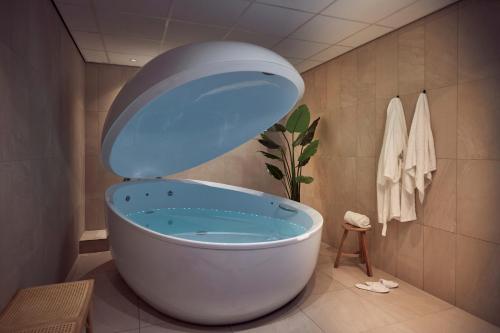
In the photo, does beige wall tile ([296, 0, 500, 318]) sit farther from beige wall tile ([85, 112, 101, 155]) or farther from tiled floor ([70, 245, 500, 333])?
beige wall tile ([85, 112, 101, 155])

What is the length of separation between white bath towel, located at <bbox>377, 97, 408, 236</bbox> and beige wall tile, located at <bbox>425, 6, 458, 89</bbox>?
0.31 metres

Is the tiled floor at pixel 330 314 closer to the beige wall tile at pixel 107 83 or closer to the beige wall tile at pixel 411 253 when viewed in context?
the beige wall tile at pixel 411 253

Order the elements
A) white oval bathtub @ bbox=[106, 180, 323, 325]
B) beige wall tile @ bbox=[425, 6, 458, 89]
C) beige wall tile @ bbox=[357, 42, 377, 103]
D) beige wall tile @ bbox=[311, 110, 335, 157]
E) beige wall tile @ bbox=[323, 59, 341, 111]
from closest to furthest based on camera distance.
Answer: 1. white oval bathtub @ bbox=[106, 180, 323, 325]
2. beige wall tile @ bbox=[425, 6, 458, 89]
3. beige wall tile @ bbox=[357, 42, 377, 103]
4. beige wall tile @ bbox=[323, 59, 341, 111]
5. beige wall tile @ bbox=[311, 110, 335, 157]

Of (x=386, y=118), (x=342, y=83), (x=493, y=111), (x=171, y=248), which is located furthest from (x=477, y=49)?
(x=171, y=248)

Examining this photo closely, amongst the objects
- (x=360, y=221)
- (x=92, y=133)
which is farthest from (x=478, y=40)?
(x=92, y=133)

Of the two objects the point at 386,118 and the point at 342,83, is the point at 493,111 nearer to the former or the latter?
the point at 386,118

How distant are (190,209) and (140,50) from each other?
1748 millimetres

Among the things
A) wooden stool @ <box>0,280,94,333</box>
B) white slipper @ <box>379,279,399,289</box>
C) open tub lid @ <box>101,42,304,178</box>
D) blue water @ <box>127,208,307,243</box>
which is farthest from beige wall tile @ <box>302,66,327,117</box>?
wooden stool @ <box>0,280,94,333</box>

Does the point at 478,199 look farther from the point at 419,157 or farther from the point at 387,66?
the point at 387,66

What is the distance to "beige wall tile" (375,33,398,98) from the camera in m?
2.60

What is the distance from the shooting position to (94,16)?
2.34 m

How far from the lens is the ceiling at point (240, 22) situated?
6.98 ft

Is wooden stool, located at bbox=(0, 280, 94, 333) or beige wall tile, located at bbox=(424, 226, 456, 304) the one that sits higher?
wooden stool, located at bbox=(0, 280, 94, 333)

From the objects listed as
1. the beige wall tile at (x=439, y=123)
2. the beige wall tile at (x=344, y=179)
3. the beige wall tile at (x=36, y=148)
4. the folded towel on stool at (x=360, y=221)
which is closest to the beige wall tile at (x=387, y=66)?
the beige wall tile at (x=439, y=123)
